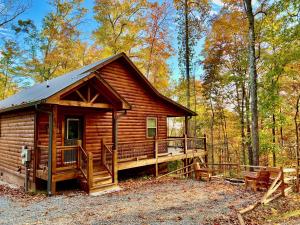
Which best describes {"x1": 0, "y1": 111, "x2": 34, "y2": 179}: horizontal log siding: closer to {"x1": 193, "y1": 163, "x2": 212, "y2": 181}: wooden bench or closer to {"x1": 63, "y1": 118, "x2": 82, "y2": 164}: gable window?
{"x1": 63, "y1": 118, "x2": 82, "y2": 164}: gable window

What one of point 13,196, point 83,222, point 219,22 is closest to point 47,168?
point 13,196

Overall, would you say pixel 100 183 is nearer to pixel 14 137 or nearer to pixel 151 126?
pixel 14 137

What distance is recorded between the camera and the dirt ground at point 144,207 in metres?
6.30

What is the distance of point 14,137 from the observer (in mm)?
11391

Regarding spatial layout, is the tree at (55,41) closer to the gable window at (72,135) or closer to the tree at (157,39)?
the tree at (157,39)

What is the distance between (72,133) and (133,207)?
5.41 meters

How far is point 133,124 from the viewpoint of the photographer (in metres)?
14.1

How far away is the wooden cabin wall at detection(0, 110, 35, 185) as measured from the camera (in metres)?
10.2

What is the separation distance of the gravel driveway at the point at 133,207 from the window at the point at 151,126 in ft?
17.6

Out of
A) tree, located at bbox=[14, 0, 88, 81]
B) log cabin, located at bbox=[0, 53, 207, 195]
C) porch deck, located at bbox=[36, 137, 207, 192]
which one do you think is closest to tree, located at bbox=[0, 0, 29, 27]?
log cabin, located at bbox=[0, 53, 207, 195]

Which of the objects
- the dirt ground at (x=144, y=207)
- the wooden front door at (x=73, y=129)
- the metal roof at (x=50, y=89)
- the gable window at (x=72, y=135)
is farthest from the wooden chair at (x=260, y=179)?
the wooden front door at (x=73, y=129)

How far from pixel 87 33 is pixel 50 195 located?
1866 centimetres

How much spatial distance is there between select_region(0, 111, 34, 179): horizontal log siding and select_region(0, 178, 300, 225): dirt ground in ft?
4.90

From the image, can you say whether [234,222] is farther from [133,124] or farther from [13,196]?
[133,124]
